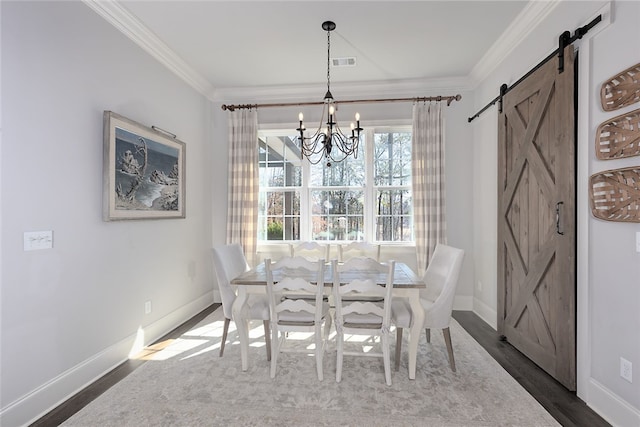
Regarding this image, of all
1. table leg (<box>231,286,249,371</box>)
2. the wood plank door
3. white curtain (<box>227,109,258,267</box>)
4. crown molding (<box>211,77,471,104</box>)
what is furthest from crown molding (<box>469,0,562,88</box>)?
table leg (<box>231,286,249,371</box>)

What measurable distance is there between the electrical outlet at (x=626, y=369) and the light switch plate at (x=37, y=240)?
353cm

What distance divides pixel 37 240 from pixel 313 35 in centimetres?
269

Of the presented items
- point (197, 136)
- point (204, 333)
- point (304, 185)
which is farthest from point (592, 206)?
point (197, 136)

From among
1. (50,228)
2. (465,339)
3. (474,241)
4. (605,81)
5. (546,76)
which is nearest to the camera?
(605,81)

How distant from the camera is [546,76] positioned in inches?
93.5

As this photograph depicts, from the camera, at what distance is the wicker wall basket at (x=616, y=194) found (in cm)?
166

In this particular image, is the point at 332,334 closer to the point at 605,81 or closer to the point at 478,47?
the point at 605,81

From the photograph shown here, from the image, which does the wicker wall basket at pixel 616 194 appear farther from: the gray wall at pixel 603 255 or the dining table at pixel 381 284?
the dining table at pixel 381 284

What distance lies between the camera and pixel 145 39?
114 inches

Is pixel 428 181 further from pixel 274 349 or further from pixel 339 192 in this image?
pixel 274 349

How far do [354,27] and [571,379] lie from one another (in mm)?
3210

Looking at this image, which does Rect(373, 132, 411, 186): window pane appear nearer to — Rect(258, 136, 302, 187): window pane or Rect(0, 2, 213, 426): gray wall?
Rect(258, 136, 302, 187): window pane

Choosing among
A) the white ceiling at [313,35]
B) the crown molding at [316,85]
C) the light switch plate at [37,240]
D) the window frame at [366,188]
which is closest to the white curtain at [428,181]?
the window frame at [366,188]

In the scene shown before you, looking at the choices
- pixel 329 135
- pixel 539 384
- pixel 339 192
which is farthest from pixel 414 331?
pixel 339 192
